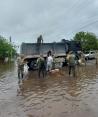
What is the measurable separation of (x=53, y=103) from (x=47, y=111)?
1347 mm

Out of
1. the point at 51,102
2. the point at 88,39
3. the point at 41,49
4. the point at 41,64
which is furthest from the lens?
the point at 88,39

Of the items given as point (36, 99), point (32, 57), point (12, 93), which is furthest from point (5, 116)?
point (32, 57)

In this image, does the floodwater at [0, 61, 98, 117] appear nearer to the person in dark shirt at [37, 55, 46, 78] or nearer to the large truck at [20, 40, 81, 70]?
the person in dark shirt at [37, 55, 46, 78]

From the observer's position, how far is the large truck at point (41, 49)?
28.5m

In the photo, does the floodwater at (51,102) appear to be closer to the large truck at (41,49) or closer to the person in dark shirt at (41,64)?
the person in dark shirt at (41,64)

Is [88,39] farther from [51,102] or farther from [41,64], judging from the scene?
[51,102]

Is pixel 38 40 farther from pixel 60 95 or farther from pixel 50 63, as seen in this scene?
pixel 60 95

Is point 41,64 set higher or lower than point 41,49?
lower

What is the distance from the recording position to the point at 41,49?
30.3 m

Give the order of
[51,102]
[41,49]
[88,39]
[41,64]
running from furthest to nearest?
[88,39] < [41,49] < [41,64] < [51,102]

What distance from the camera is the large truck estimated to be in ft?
93.7

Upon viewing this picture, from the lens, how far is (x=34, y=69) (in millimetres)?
28656

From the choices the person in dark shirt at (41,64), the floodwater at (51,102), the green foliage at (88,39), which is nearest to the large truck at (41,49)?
the person in dark shirt at (41,64)

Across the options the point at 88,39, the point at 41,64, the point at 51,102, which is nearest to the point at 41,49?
the point at 41,64
